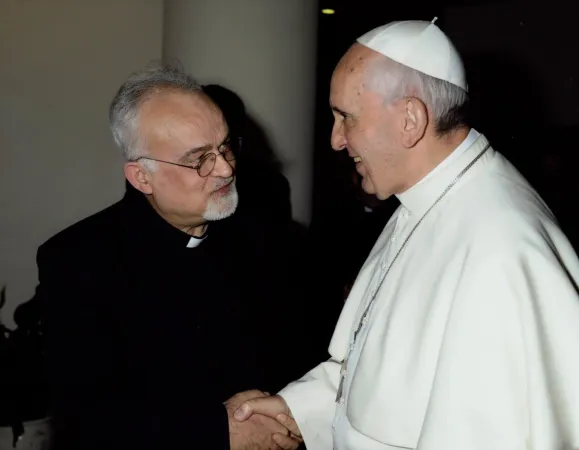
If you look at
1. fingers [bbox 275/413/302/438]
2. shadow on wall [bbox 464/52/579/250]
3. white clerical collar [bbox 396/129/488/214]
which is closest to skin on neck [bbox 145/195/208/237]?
fingers [bbox 275/413/302/438]

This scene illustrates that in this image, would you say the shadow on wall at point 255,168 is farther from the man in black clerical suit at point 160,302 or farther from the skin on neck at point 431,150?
the skin on neck at point 431,150

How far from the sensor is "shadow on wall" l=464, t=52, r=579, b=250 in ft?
22.7

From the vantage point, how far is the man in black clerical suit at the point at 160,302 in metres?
Answer: 2.44

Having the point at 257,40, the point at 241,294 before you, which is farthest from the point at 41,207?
the point at 241,294

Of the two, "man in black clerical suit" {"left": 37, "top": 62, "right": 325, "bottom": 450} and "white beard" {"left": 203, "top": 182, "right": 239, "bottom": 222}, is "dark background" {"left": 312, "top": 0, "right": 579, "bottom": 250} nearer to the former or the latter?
"man in black clerical suit" {"left": 37, "top": 62, "right": 325, "bottom": 450}

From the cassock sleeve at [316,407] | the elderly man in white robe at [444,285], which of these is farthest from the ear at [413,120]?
the cassock sleeve at [316,407]

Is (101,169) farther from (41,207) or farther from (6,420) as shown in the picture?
(6,420)

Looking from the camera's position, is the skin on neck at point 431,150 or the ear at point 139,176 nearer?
the skin on neck at point 431,150

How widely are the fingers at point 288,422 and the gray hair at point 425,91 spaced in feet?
3.81

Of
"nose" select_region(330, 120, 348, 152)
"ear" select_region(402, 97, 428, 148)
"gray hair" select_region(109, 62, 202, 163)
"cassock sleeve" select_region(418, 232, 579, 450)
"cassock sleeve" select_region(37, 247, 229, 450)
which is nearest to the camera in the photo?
"cassock sleeve" select_region(418, 232, 579, 450)

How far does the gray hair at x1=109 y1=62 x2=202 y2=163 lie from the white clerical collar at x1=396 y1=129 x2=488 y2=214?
1027 millimetres

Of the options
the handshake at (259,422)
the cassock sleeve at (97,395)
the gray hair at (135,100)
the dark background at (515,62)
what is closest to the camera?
the cassock sleeve at (97,395)

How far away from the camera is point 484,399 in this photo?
1758 millimetres

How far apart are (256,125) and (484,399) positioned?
2754mm
